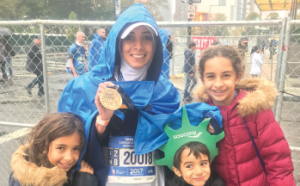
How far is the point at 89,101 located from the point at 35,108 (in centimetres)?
582

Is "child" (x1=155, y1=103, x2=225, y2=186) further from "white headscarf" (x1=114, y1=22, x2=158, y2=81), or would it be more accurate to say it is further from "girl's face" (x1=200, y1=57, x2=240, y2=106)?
"white headscarf" (x1=114, y1=22, x2=158, y2=81)

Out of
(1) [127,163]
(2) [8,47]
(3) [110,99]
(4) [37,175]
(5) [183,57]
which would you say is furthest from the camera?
(2) [8,47]

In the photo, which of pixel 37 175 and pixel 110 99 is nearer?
pixel 110 99

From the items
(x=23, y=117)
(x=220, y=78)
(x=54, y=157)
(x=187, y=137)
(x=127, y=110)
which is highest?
(x=220, y=78)

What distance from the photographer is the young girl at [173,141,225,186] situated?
1540 mm

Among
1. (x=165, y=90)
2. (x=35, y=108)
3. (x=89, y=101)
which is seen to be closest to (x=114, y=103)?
(x=89, y=101)

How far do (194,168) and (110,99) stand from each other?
68 cm

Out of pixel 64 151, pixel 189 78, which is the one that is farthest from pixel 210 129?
pixel 189 78

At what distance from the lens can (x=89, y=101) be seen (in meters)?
1.68

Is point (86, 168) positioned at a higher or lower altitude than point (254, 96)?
lower

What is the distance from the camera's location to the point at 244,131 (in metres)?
1.59

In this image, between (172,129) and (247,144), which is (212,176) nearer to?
(247,144)

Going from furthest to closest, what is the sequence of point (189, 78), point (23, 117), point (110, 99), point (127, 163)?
point (23, 117)
point (189, 78)
point (127, 163)
point (110, 99)

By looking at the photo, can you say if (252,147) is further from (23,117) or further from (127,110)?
(23,117)
